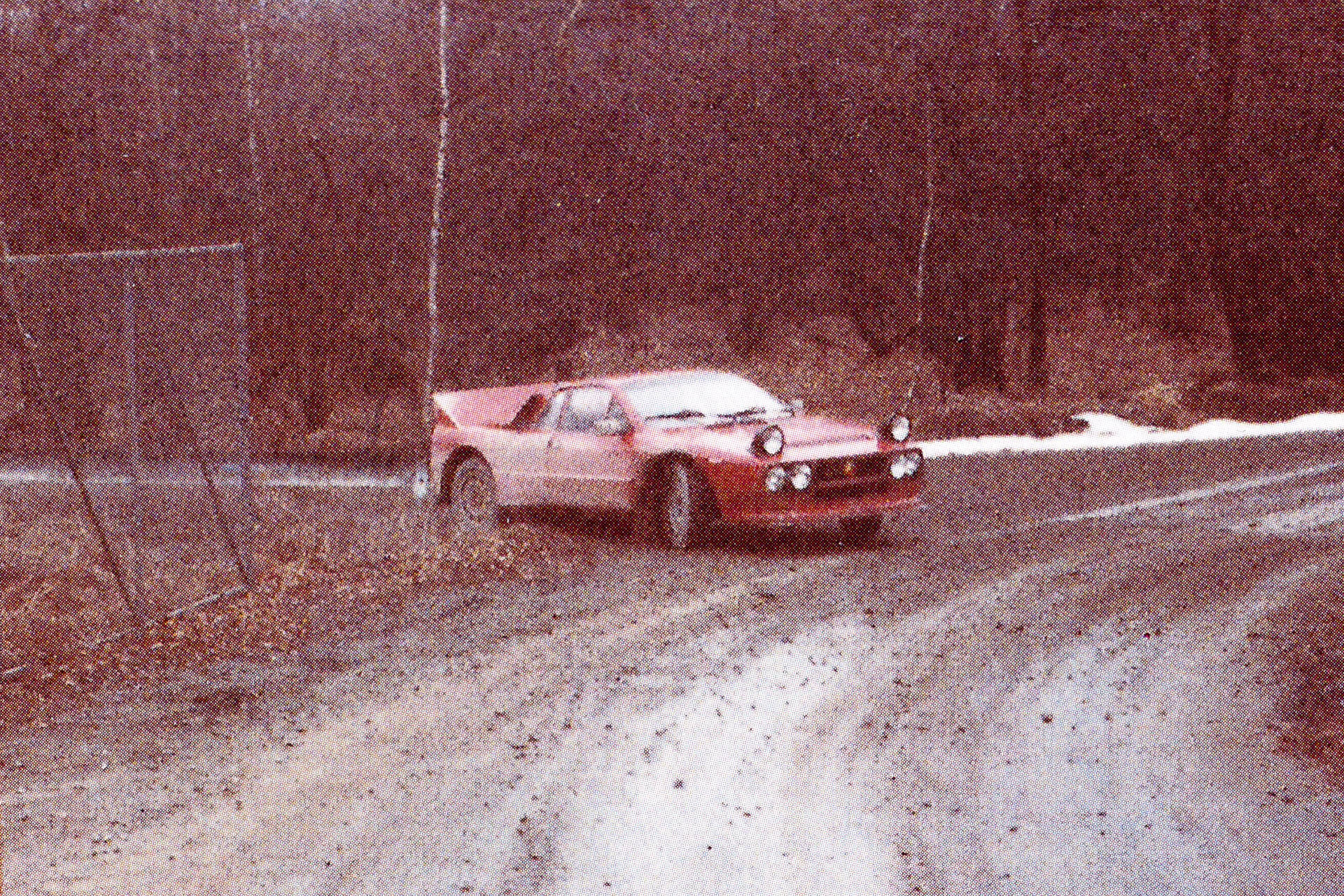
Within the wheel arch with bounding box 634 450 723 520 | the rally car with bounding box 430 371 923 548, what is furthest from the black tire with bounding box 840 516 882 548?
the wheel arch with bounding box 634 450 723 520

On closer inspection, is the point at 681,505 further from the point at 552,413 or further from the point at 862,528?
the point at 552,413

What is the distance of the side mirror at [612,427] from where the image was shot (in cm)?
1457

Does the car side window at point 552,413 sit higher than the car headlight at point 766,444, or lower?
higher

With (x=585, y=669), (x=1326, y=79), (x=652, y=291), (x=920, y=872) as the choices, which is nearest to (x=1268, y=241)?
(x=1326, y=79)

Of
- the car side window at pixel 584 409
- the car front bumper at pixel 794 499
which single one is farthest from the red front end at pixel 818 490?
the car side window at pixel 584 409

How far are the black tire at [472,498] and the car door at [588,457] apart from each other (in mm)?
836

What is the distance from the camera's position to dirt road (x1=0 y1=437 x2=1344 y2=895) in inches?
266

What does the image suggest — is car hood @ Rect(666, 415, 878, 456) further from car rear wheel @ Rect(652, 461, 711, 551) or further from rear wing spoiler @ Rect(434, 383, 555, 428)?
rear wing spoiler @ Rect(434, 383, 555, 428)

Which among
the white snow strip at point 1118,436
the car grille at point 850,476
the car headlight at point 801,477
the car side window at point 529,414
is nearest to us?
the car headlight at point 801,477

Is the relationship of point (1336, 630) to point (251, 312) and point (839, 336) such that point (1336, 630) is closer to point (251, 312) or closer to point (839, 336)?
point (251, 312)

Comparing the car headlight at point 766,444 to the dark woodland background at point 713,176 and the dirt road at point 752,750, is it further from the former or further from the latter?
the dark woodland background at point 713,176

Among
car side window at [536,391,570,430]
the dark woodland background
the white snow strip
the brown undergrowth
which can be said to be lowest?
the brown undergrowth

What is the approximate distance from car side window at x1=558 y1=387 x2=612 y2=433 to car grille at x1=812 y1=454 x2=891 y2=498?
2.09m

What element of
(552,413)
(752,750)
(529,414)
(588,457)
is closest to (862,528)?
(588,457)
